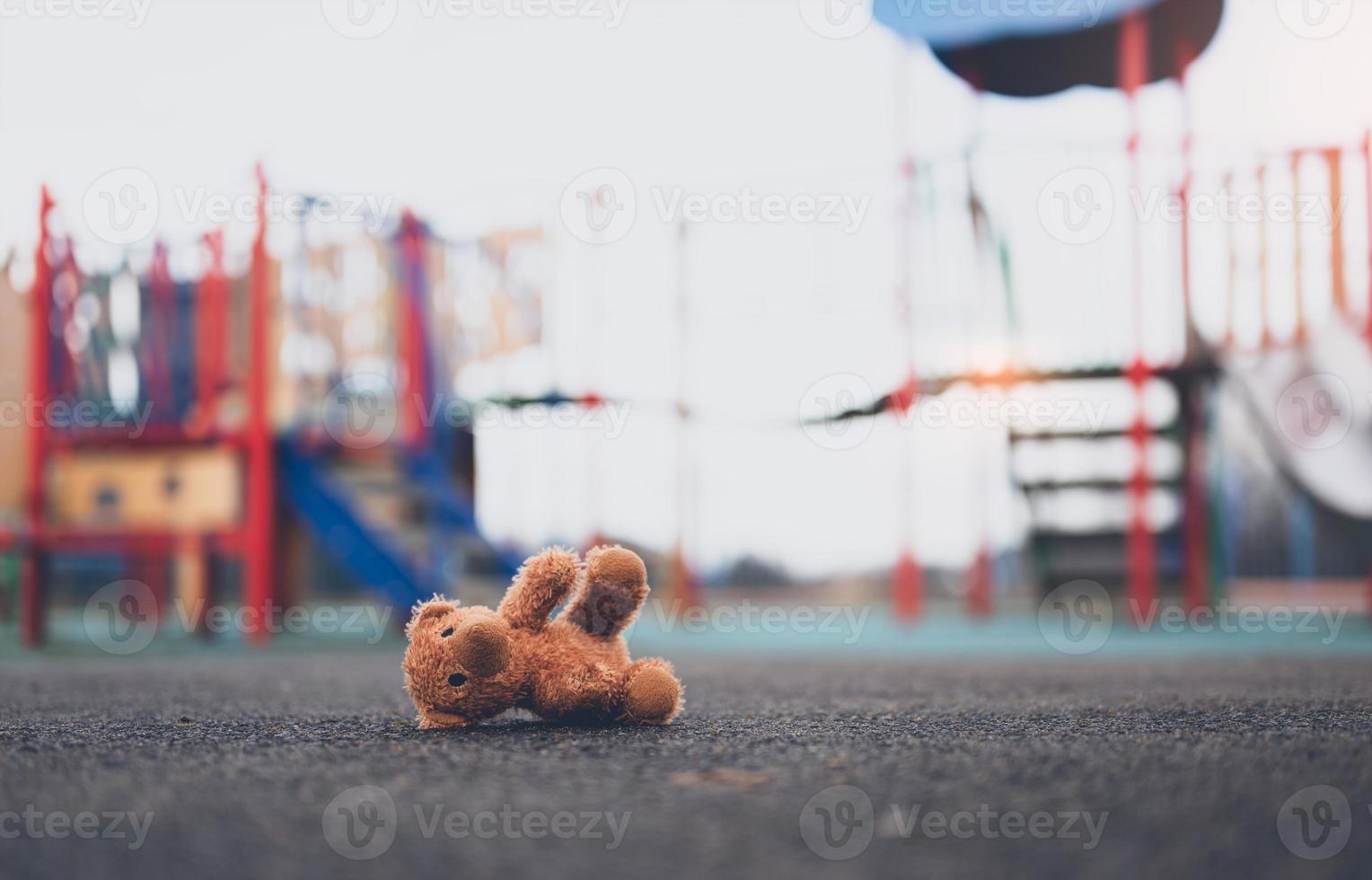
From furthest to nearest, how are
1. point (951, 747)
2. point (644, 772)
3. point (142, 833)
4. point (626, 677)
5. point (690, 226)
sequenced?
1. point (690, 226)
2. point (626, 677)
3. point (951, 747)
4. point (644, 772)
5. point (142, 833)

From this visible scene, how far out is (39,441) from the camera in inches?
176

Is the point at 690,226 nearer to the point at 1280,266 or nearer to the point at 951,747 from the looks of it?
the point at 1280,266

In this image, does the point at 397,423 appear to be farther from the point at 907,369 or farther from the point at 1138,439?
the point at 1138,439

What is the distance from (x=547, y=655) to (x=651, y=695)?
17 centimetres

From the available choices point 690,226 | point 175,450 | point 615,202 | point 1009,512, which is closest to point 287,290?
point 175,450

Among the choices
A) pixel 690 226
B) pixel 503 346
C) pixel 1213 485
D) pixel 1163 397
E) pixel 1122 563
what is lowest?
pixel 1122 563

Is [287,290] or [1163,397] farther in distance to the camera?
[1163,397]

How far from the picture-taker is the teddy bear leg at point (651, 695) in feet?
5.07

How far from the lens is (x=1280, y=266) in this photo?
467 cm

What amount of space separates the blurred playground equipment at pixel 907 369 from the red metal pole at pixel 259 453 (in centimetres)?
1

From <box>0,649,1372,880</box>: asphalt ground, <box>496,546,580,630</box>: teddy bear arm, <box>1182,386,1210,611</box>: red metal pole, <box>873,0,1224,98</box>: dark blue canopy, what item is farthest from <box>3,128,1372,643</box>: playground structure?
<box>496,546,580,630</box>: teddy bear arm

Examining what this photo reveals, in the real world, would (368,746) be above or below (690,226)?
below

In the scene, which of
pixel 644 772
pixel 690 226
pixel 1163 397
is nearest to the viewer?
pixel 644 772

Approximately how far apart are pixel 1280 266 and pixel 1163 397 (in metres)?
0.67
